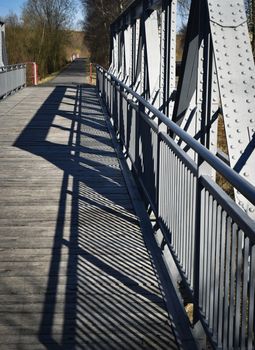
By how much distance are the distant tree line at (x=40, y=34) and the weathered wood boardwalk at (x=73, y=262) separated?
93.9 feet

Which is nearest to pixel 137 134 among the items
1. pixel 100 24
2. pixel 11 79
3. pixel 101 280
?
pixel 101 280

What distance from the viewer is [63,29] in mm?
61438

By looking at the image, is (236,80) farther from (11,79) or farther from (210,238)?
(11,79)

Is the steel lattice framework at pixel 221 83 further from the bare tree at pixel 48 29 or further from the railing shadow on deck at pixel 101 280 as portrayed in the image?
the bare tree at pixel 48 29

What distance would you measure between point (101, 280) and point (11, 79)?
18225 mm

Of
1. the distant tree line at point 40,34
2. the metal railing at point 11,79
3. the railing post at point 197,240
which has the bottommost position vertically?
the railing post at point 197,240

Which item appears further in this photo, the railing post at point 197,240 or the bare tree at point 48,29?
the bare tree at point 48,29

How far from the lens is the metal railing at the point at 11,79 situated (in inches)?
747

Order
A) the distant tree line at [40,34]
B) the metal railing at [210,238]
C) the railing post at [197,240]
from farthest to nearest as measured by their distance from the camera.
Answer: the distant tree line at [40,34] < the railing post at [197,240] < the metal railing at [210,238]

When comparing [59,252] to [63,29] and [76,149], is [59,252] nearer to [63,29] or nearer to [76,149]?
[76,149]

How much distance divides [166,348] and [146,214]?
2548 mm

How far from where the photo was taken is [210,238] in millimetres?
2744

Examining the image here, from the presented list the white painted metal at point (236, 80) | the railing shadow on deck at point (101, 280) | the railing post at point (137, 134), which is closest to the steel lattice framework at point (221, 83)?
the white painted metal at point (236, 80)

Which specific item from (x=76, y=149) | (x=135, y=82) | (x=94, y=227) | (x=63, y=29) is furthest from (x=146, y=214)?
(x=63, y=29)
